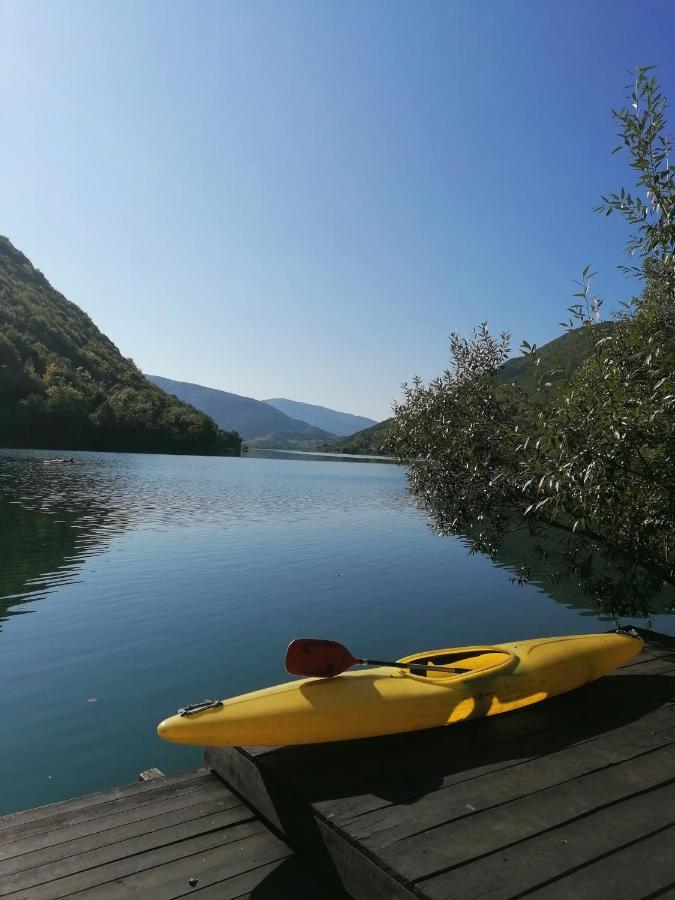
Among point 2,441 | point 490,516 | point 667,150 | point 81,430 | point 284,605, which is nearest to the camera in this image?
point 667,150

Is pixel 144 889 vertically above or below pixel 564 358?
below

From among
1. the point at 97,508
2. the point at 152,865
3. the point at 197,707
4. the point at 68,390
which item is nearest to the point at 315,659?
the point at 197,707

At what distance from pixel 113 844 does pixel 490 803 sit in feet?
8.12

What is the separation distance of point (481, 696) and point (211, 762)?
235 cm

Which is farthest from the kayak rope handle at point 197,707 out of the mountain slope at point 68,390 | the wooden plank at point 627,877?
the mountain slope at point 68,390

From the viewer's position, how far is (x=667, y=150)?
6059 mm

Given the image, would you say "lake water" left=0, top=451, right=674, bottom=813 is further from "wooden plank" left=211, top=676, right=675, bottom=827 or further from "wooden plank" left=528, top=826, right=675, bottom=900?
"wooden plank" left=528, top=826, right=675, bottom=900

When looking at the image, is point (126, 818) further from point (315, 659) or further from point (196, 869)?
point (315, 659)

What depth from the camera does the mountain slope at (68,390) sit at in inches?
3583

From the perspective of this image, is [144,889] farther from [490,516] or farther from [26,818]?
[490,516]

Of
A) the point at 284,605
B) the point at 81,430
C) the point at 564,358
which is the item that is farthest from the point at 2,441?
the point at 564,358

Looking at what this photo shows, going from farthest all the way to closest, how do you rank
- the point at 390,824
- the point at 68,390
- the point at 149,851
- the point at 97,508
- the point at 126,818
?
the point at 68,390 < the point at 97,508 < the point at 126,818 < the point at 149,851 < the point at 390,824

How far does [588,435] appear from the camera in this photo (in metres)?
6.22

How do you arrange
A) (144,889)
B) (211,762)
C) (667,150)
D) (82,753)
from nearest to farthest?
1. (144,889)
2. (211,762)
3. (667,150)
4. (82,753)
